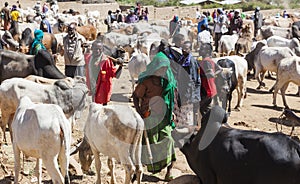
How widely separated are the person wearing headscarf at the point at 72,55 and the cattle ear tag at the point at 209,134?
5.08 meters

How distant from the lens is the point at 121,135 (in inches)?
246

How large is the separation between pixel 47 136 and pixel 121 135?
0.95 meters

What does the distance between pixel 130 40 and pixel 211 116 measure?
1313 cm

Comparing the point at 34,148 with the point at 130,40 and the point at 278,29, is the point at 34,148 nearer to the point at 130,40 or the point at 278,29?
the point at 130,40

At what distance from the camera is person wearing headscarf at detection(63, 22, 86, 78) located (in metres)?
10.3

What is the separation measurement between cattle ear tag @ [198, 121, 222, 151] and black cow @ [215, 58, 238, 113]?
14.3ft

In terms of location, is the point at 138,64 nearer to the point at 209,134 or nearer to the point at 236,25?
the point at 209,134

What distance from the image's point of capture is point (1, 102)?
777 centimetres

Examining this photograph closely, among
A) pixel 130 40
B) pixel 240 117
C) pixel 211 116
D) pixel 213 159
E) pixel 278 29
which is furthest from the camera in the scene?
pixel 278 29

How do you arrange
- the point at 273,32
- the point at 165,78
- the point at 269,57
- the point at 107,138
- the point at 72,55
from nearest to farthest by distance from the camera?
the point at 107,138
the point at 165,78
the point at 72,55
the point at 269,57
the point at 273,32

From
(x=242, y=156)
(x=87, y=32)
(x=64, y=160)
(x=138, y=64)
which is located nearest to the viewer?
(x=242, y=156)

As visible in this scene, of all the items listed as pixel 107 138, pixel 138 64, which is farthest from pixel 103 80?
pixel 138 64

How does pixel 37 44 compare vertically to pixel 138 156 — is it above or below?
above

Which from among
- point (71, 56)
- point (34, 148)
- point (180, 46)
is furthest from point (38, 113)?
point (71, 56)
